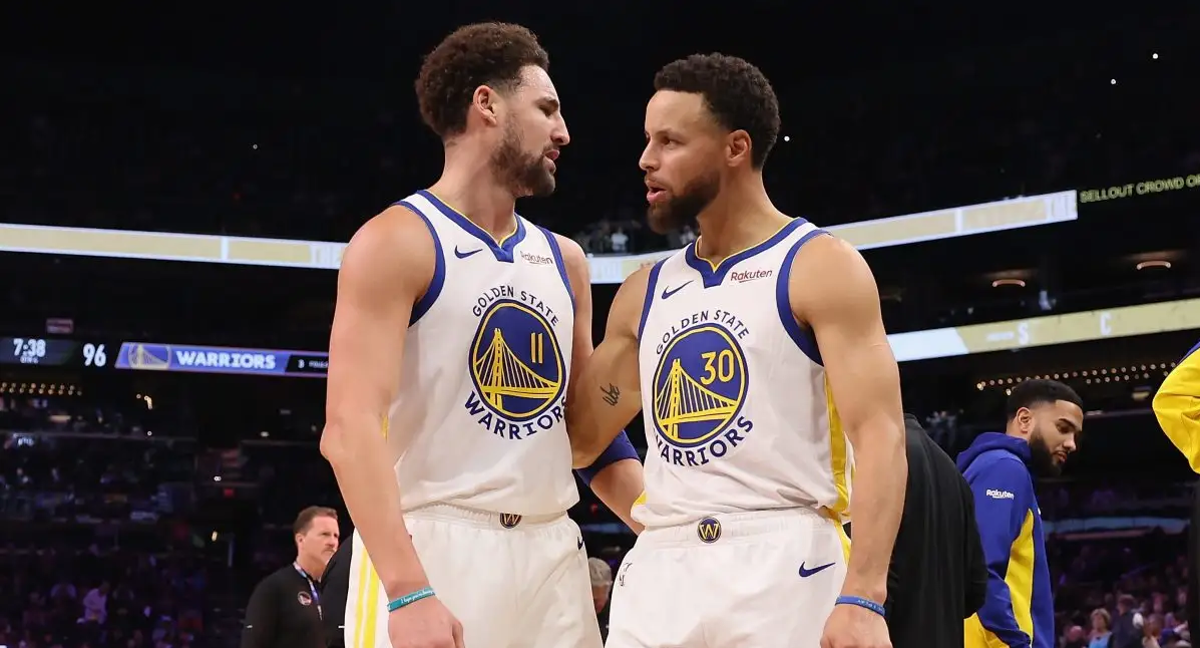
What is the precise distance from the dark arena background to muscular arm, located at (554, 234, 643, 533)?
12303 mm

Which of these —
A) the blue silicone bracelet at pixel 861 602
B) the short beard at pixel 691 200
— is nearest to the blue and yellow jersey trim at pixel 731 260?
the short beard at pixel 691 200

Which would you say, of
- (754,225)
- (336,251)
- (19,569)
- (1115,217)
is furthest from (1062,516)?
(754,225)

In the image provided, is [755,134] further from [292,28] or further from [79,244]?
[292,28]

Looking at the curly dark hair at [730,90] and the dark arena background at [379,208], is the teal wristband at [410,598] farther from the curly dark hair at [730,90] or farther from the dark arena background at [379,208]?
the dark arena background at [379,208]

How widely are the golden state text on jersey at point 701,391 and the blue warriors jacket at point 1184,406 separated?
5.45 ft

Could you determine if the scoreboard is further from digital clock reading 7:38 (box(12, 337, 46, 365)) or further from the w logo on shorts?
the w logo on shorts

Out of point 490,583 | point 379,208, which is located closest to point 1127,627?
point 490,583

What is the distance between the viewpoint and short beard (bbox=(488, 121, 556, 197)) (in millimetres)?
2924

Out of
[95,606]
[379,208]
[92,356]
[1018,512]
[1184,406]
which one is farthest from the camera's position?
[379,208]

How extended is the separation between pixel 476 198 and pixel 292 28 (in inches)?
804

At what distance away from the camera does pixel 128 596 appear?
16391mm

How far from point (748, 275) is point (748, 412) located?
→ 296 millimetres

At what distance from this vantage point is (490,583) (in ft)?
8.59

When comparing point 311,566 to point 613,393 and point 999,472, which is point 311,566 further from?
point 613,393
